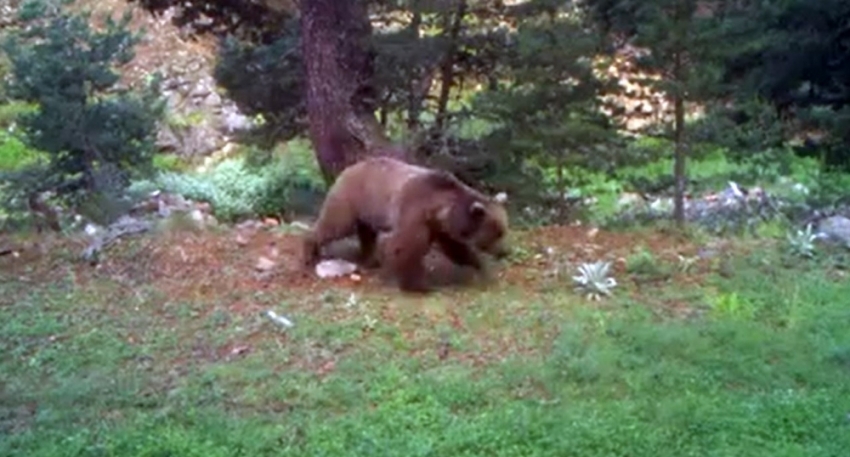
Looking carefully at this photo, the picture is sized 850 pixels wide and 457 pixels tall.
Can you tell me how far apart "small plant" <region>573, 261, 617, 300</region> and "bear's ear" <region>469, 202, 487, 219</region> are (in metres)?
0.68

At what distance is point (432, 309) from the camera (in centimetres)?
713

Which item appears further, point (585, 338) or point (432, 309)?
point (432, 309)

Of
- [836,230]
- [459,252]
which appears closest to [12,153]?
[459,252]

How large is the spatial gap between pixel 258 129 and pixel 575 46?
465 cm

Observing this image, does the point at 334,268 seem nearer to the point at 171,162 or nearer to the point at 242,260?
the point at 242,260

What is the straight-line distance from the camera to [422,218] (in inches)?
294

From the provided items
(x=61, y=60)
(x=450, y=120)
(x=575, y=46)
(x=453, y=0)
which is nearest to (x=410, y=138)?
(x=450, y=120)

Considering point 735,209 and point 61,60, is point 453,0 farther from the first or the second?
point 61,60

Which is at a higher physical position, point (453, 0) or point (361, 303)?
point (453, 0)

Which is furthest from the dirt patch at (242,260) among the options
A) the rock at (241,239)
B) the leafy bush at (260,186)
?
the leafy bush at (260,186)

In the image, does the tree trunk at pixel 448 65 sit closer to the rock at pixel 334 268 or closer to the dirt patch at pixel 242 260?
the dirt patch at pixel 242 260

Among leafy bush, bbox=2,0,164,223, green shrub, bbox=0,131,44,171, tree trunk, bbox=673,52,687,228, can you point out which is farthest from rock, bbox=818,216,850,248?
green shrub, bbox=0,131,44,171

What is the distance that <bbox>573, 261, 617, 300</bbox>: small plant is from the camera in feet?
24.3

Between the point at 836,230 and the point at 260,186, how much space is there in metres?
6.35
